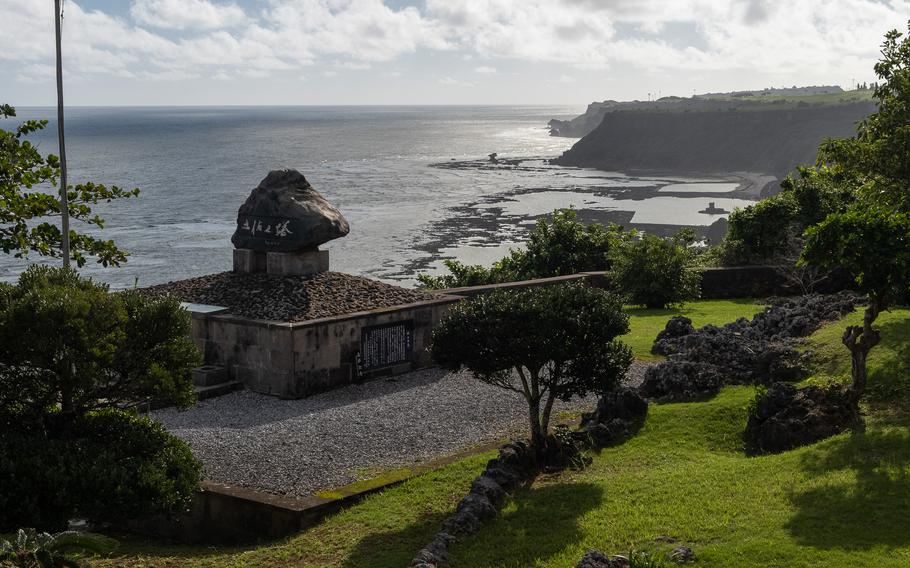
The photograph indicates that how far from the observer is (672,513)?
14680mm

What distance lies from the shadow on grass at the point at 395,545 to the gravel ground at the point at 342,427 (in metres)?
2.40

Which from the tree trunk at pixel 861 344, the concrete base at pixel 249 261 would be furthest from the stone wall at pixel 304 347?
the tree trunk at pixel 861 344

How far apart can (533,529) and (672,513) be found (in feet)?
7.07

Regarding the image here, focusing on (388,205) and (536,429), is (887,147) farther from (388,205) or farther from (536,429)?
(388,205)

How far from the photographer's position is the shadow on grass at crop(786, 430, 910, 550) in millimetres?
13164

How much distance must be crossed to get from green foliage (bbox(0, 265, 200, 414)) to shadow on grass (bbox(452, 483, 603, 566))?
17.0ft

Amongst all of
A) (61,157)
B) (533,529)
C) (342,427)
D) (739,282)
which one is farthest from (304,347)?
(739,282)

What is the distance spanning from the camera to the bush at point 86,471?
13555mm

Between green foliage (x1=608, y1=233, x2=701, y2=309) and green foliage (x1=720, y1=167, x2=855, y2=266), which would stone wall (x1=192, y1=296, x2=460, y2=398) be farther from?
green foliage (x1=720, y1=167, x2=855, y2=266)

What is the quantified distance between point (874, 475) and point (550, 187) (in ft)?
432

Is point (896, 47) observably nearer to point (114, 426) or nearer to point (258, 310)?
point (258, 310)

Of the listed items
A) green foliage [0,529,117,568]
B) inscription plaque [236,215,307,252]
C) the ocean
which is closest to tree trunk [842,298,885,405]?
green foliage [0,529,117,568]

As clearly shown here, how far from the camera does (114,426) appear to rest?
15188 mm

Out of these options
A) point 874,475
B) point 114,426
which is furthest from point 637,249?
point 114,426
